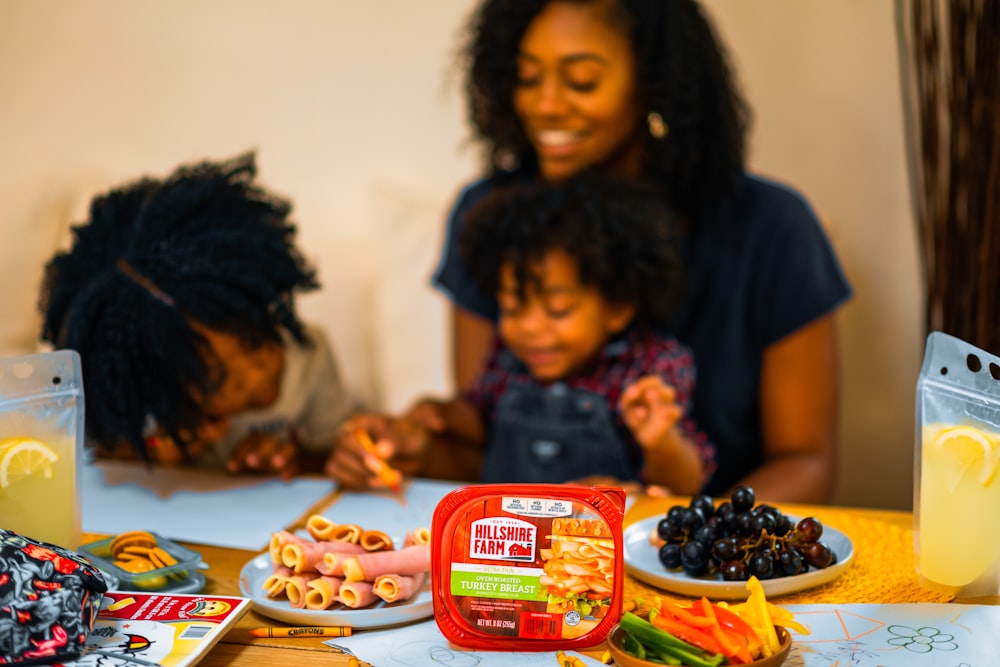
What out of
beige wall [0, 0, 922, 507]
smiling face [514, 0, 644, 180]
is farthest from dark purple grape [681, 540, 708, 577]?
beige wall [0, 0, 922, 507]

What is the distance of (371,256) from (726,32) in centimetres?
87

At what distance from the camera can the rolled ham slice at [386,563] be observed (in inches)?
31.4

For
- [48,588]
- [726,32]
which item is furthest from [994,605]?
[726,32]

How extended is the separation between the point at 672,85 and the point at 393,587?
0.98 meters

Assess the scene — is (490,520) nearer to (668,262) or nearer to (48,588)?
(48,588)

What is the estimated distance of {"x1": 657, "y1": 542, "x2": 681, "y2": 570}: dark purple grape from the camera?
851 millimetres

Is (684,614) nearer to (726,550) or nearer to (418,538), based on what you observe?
(726,550)

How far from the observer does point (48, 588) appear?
67cm

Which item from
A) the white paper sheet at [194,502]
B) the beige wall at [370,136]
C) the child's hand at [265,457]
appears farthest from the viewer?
the beige wall at [370,136]

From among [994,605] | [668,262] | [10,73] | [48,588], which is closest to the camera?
[48,588]

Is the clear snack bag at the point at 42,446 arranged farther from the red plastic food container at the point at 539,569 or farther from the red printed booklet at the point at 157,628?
the red plastic food container at the point at 539,569

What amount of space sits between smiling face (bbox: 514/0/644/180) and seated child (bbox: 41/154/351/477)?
1.59 feet

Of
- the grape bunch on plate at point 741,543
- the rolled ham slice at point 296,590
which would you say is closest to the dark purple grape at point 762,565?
the grape bunch on plate at point 741,543

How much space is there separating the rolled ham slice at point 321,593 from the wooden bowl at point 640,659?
0.23 metres
